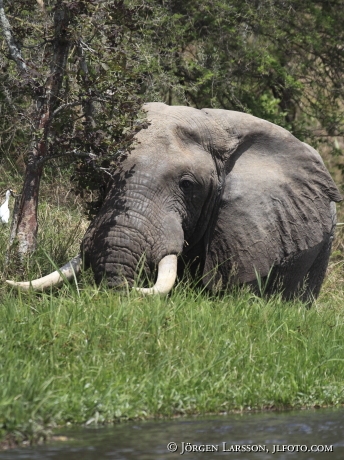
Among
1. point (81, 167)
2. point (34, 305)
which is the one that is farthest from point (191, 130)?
point (34, 305)

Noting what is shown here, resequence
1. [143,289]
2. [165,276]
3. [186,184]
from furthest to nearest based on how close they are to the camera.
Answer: [186,184]
[165,276]
[143,289]

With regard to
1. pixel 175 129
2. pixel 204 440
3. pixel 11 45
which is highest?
pixel 11 45

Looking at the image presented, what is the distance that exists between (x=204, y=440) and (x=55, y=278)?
2.34m

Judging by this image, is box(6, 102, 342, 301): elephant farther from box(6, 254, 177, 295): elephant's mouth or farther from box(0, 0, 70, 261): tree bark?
box(0, 0, 70, 261): tree bark

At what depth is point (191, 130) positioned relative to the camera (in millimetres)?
7719

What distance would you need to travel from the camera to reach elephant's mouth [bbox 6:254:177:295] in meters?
7.04

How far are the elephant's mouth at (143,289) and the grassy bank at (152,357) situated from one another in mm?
96

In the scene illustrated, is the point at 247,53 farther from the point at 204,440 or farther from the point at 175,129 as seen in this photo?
the point at 204,440

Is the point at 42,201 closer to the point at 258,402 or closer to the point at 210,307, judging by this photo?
the point at 210,307

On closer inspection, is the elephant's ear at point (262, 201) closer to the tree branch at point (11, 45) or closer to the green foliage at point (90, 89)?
the green foliage at point (90, 89)

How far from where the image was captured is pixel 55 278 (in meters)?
7.30

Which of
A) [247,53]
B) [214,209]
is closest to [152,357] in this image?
[214,209]

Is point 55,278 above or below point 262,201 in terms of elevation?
below

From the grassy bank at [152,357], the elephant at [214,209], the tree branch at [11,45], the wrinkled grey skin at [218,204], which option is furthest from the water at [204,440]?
the tree branch at [11,45]
